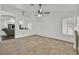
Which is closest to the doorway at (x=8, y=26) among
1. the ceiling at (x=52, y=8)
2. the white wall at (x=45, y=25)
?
the white wall at (x=45, y=25)

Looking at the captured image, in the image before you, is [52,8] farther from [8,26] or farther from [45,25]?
[8,26]

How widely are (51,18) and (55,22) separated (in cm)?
12

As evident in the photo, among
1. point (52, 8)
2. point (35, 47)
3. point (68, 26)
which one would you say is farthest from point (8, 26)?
point (68, 26)

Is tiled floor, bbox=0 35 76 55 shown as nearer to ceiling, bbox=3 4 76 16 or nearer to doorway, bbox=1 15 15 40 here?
doorway, bbox=1 15 15 40

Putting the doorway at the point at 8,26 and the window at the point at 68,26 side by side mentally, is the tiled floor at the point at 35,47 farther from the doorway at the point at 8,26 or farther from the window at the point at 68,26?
the window at the point at 68,26

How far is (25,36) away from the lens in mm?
2264

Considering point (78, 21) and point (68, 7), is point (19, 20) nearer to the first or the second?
point (68, 7)

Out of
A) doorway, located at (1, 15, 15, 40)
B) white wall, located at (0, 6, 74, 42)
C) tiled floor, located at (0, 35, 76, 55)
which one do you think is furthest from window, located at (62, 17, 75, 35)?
doorway, located at (1, 15, 15, 40)

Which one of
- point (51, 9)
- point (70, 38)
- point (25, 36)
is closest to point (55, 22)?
point (51, 9)

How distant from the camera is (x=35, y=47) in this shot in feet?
7.32

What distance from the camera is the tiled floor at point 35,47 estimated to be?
2.20m
